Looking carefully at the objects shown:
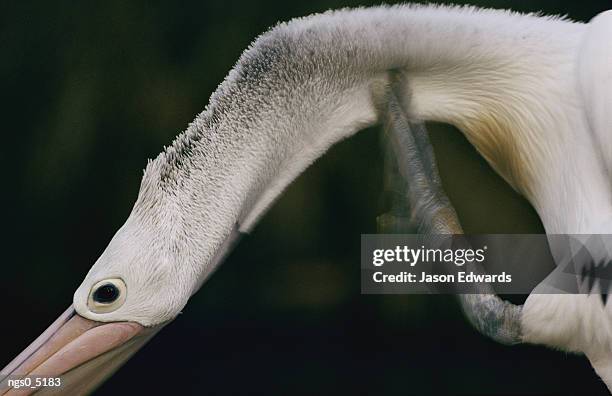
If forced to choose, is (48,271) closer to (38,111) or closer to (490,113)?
(38,111)

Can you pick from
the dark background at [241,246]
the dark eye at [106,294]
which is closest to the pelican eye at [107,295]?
the dark eye at [106,294]

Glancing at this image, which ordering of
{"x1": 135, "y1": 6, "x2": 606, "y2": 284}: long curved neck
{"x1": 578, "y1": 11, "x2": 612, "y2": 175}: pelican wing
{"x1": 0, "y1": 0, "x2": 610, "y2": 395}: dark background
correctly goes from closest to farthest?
{"x1": 578, "y1": 11, "x2": 612, "y2": 175}: pelican wing, {"x1": 135, "y1": 6, "x2": 606, "y2": 284}: long curved neck, {"x1": 0, "y1": 0, "x2": 610, "y2": 395}: dark background

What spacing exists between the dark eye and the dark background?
4.65 ft

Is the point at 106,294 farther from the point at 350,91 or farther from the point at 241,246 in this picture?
the point at 241,246

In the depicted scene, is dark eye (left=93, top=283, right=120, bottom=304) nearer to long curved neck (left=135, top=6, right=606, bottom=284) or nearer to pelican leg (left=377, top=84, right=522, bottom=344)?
long curved neck (left=135, top=6, right=606, bottom=284)

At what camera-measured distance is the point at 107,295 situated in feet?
5.63

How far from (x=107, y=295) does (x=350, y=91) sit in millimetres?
613

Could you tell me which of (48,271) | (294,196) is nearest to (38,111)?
(48,271)

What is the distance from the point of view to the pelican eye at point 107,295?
5.60ft

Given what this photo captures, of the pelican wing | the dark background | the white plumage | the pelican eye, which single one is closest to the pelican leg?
the white plumage

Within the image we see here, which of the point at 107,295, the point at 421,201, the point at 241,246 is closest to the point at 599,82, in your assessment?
the point at 421,201

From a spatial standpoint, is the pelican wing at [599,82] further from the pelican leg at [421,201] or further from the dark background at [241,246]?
the dark background at [241,246]

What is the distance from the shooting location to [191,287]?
175 centimetres

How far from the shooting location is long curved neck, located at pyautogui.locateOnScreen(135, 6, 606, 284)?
169cm
